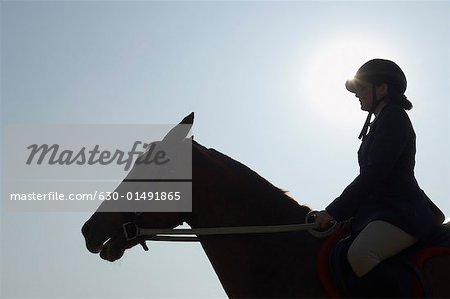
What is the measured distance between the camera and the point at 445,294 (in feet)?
18.9

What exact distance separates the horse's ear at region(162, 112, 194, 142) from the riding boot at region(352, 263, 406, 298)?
259cm

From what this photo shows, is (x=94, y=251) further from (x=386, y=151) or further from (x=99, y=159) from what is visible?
(x=99, y=159)

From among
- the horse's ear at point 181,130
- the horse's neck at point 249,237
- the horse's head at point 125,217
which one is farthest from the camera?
the horse's ear at point 181,130

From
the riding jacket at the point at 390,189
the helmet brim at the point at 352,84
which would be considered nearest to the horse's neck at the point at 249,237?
the riding jacket at the point at 390,189

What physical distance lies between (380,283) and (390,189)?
0.93 m

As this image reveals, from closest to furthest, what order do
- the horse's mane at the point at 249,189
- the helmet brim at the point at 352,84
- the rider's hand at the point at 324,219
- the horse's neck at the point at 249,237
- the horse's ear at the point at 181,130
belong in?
1. the rider's hand at the point at 324,219
2. the horse's neck at the point at 249,237
3. the helmet brim at the point at 352,84
4. the horse's mane at the point at 249,189
5. the horse's ear at the point at 181,130

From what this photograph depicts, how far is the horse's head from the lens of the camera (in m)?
6.89

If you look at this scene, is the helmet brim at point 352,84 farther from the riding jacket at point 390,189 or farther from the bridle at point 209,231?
the bridle at point 209,231

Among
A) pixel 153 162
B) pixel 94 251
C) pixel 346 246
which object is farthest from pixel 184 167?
pixel 346 246

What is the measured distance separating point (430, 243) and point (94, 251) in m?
3.59

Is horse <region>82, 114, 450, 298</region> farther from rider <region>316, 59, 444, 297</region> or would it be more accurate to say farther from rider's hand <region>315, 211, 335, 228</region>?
rider <region>316, 59, 444, 297</region>

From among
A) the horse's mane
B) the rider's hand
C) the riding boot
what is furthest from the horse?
the riding boot

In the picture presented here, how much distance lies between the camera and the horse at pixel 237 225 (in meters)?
6.28

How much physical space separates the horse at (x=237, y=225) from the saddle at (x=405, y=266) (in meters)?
0.14
